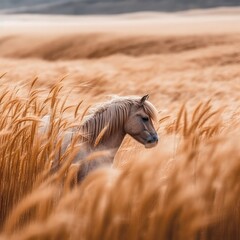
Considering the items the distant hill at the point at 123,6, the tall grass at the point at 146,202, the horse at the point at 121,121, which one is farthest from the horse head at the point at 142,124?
the distant hill at the point at 123,6

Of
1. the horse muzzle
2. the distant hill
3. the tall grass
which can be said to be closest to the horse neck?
the horse muzzle

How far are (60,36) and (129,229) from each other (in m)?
26.8

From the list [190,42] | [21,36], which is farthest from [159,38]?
[21,36]

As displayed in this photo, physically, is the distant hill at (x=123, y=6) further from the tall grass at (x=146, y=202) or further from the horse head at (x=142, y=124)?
the tall grass at (x=146, y=202)

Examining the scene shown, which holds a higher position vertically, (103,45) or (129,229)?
(103,45)

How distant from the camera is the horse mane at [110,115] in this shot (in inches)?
98.2

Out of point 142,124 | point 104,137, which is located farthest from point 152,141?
point 104,137

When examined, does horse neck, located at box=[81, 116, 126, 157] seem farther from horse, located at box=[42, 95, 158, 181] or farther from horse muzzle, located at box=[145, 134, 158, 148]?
horse muzzle, located at box=[145, 134, 158, 148]

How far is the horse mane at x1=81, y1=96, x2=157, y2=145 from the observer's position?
249 cm

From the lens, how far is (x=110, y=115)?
8.40 feet

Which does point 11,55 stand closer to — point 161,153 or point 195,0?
point 161,153

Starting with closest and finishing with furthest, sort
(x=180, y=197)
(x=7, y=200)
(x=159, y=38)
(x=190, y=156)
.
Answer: (x=180, y=197) → (x=190, y=156) → (x=7, y=200) → (x=159, y=38)

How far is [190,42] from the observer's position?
72.0 ft

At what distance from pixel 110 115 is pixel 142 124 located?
0.16 m
